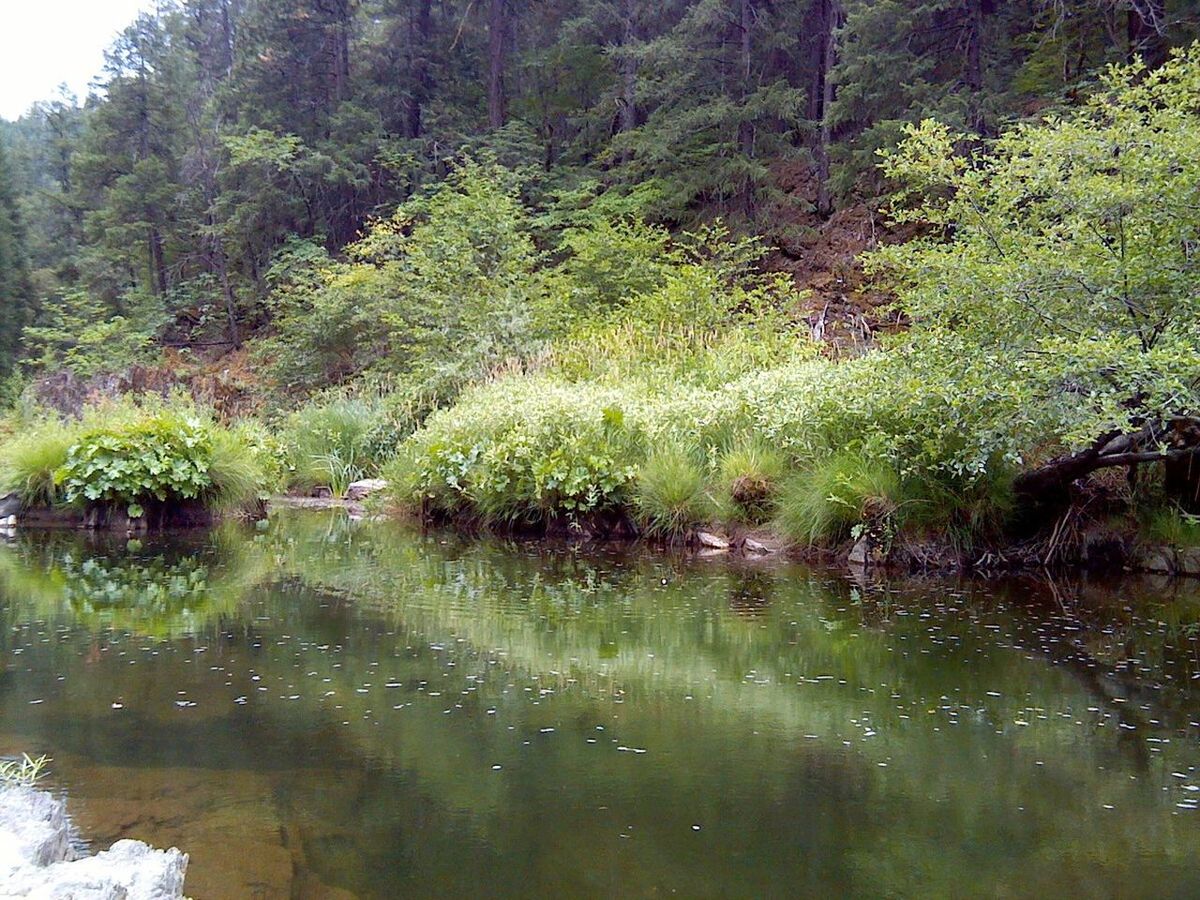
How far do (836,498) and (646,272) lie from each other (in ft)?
30.2

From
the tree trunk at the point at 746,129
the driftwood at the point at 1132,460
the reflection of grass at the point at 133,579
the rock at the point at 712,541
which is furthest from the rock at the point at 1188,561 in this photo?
the tree trunk at the point at 746,129

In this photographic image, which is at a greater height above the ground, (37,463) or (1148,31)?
(1148,31)

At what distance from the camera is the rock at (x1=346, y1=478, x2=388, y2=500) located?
11.1 meters

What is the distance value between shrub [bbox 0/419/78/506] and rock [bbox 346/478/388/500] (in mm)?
3088

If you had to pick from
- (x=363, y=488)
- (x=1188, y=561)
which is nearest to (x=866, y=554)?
(x=1188, y=561)

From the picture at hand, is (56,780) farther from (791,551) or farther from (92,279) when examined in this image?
(92,279)

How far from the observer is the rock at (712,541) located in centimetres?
794

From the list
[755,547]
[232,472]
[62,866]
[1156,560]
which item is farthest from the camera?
[232,472]

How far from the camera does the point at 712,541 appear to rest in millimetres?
7996

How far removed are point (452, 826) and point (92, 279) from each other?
2809 cm

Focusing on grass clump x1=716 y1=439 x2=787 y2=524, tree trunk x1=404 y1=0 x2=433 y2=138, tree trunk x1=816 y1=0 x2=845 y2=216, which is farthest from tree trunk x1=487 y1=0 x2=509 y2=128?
grass clump x1=716 y1=439 x2=787 y2=524

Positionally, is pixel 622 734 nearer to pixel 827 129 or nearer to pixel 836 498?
pixel 836 498

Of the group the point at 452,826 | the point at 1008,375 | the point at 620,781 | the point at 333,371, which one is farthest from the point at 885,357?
the point at 333,371

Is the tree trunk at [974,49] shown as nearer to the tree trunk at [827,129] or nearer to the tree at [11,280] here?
the tree trunk at [827,129]
